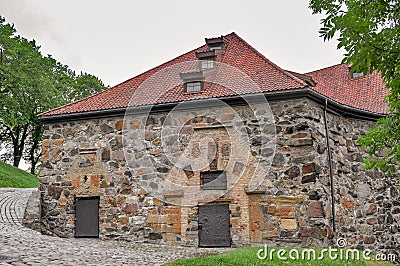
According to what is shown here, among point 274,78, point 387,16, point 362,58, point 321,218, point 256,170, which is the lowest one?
point 321,218

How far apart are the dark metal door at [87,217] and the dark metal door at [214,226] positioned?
9.67ft

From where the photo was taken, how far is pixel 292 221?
36.8ft

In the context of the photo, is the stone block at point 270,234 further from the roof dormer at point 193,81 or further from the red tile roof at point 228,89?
the roof dormer at point 193,81

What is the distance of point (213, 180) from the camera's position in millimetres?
12148

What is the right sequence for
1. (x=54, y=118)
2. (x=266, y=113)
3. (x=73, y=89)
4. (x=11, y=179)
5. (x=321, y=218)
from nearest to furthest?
(x=321, y=218), (x=266, y=113), (x=54, y=118), (x=11, y=179), (x=73, y=89)

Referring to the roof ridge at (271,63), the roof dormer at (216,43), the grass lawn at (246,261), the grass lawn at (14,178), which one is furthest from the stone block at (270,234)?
the grass lawn at (14,178)

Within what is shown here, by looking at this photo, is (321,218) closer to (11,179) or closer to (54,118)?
(54,118)

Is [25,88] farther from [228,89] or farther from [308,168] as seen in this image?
[308,168]

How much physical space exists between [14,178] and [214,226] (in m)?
15.3

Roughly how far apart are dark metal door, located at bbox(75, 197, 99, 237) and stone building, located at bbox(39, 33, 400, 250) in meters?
0.03

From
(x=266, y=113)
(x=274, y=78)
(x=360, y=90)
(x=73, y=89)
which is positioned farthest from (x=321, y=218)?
(x=73, y=89)

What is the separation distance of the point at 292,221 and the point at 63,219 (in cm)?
625

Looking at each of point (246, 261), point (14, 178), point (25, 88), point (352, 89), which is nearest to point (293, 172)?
point (246, 261)

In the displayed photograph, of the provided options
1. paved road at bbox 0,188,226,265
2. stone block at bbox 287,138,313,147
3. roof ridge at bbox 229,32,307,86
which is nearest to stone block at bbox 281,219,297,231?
stone block at bbox 287,138,313,147
